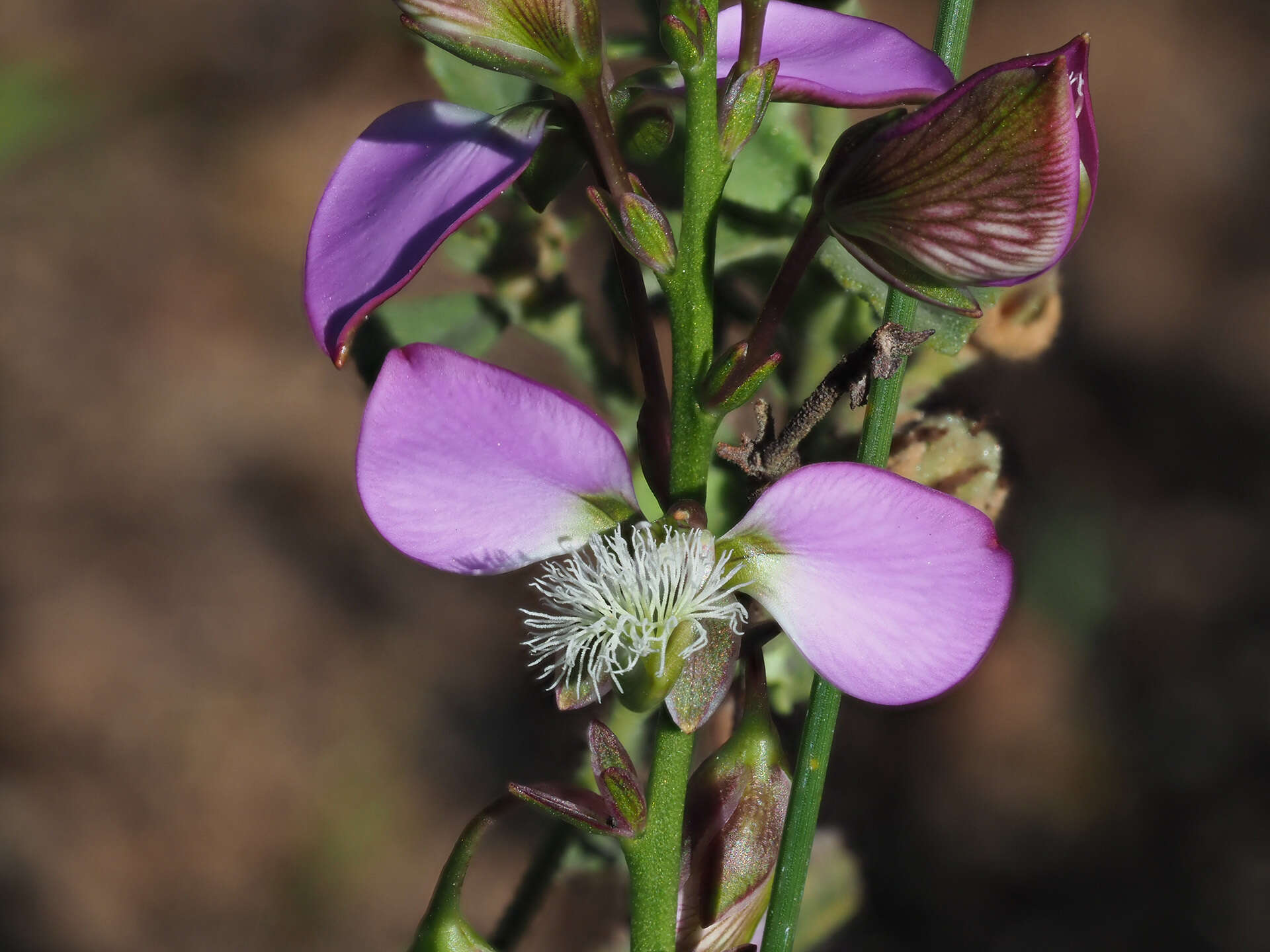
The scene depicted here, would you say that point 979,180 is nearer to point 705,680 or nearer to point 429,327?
point 705,680

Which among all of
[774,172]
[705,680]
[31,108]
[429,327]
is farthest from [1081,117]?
[31,108]

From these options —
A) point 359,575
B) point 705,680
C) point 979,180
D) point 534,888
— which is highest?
point 979,180

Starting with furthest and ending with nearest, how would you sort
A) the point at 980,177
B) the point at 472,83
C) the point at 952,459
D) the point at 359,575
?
1. the point at 359,575
2. the point at 472,83
3. the point at 952,459
4. the point at 980,177

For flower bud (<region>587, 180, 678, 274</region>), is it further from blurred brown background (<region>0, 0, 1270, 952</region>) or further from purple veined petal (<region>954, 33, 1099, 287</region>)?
blurred brown background (<region>0, 0, 1270, 952</region>)

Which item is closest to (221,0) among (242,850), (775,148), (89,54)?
(89,54)

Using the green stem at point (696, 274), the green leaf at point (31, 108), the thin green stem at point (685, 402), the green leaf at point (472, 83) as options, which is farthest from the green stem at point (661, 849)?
the green leaf at point (31, 108)

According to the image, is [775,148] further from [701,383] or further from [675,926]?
[675,926]

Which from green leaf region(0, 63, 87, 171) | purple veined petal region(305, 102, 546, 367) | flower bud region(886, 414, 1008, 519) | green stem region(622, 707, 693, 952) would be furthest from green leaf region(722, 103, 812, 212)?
green leaf region(0, 63, 87, 171)
